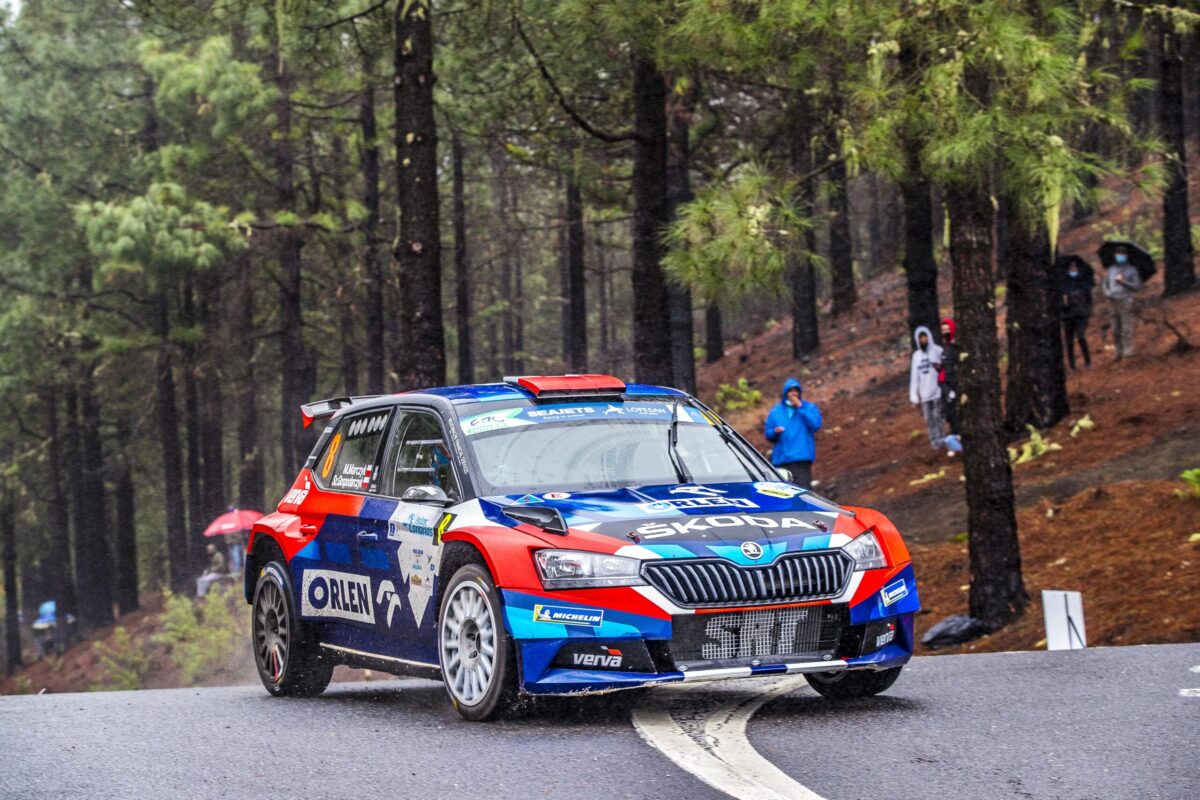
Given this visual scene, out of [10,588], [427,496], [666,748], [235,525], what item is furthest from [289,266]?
[666,748]

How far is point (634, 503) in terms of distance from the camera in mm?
7898

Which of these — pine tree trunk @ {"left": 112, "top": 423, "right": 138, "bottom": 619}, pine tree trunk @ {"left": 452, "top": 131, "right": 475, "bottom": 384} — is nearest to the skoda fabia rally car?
pine tree trunk @ {"left": 452, "top": 131, "right": 475, "bottom": 384}

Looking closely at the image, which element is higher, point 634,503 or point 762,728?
point 634,503

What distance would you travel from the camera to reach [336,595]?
378 inches

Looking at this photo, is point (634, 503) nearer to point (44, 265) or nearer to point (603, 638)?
point (603, 638)

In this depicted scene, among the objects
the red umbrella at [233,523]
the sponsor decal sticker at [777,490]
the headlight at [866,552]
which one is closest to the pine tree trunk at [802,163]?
the sponsor decal sticker at [777,490]

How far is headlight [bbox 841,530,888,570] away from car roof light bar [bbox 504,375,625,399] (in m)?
1.75

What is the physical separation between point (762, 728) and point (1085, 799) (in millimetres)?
1987

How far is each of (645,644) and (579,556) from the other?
0.49 m

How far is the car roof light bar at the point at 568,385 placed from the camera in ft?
29.6

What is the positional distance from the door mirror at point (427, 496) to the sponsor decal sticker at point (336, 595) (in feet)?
2.74

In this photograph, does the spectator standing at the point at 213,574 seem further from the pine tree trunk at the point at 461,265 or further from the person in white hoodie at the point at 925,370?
the person in white hoodie at the point at 925,370

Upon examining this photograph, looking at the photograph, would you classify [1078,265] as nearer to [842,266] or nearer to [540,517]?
[842,266]

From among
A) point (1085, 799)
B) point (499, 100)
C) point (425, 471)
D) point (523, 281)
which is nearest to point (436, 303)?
point (499, 100)
